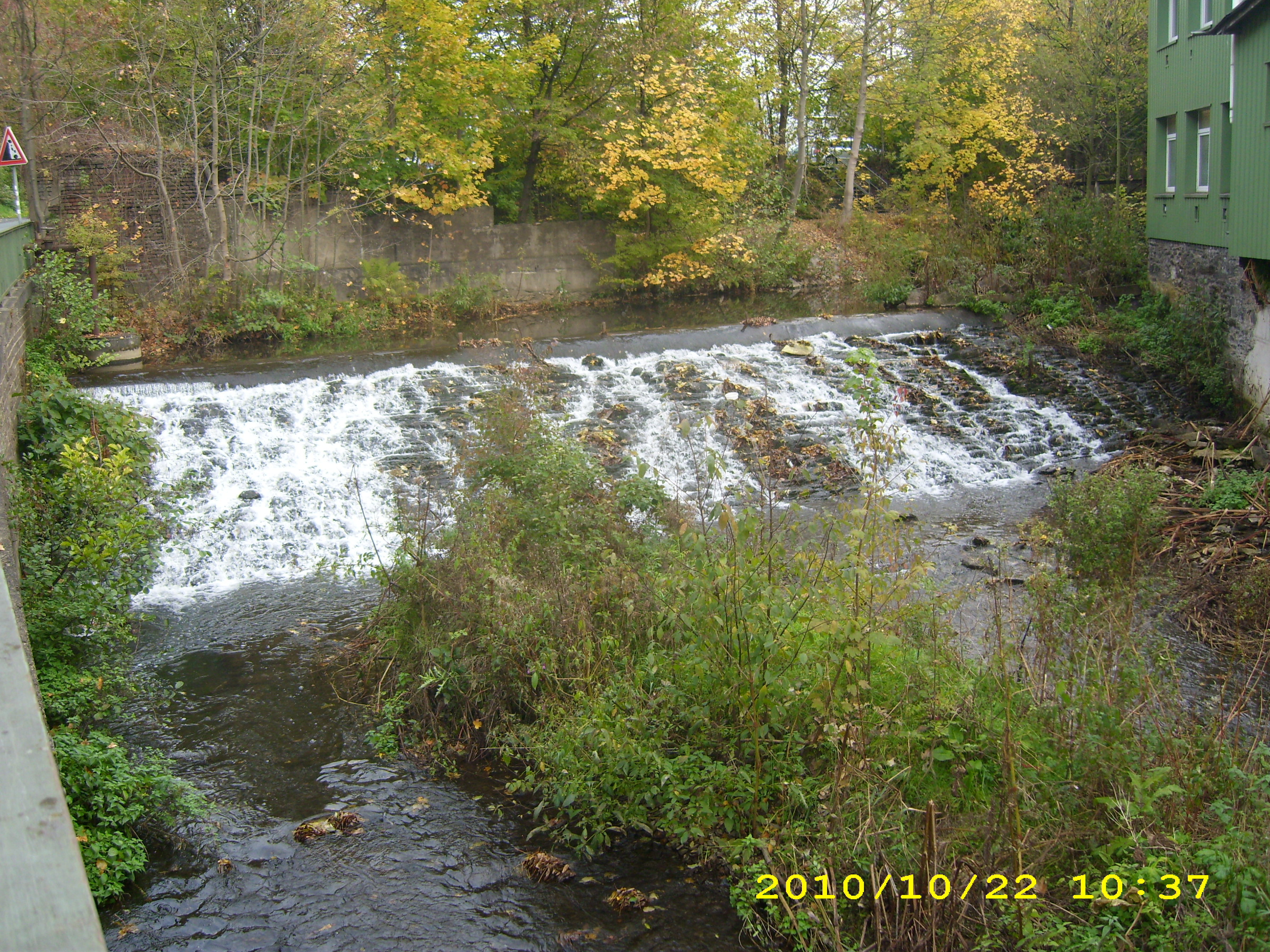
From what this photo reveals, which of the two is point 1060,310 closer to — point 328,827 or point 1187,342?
point 1187,342

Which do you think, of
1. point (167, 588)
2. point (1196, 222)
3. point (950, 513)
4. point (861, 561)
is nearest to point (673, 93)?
point (1196, 222)

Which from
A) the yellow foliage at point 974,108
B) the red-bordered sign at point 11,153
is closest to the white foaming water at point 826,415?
the red-bordered sign at point 11,153

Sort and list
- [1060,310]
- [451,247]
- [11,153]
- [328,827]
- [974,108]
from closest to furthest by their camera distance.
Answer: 1. [328,827]
2. [11,153]
3. [1060,310]
4. [451,247]
5. [974,108]

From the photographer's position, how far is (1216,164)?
15.3 m

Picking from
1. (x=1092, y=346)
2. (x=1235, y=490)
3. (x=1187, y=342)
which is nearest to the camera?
(x=1235, y=490)

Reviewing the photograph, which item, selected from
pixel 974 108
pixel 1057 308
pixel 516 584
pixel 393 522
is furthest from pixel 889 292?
pixel 516 584

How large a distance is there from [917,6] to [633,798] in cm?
2559

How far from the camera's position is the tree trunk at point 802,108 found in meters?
24.5

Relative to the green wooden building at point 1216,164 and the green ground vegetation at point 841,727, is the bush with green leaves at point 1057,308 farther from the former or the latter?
the green ground vegetation at point 841,727

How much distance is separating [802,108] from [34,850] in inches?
1024

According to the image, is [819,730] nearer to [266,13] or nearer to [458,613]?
[458,613]

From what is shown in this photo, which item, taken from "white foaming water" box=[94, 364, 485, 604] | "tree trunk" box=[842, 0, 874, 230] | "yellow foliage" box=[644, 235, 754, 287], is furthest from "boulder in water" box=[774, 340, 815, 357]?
"tree trunk" box=[842, 0, 874, 230]

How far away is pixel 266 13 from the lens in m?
16.3

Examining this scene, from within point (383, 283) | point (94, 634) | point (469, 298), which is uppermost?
point (383, 283)
